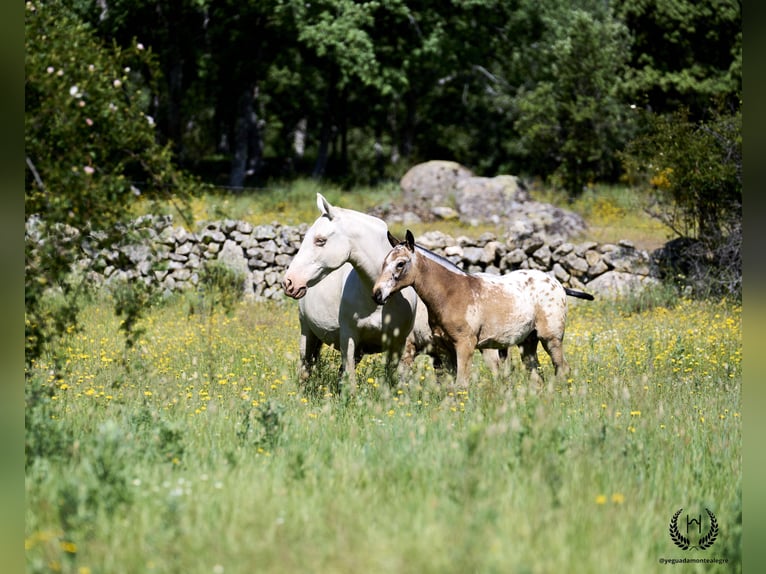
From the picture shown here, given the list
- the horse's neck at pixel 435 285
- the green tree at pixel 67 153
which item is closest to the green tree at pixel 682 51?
the horse's neck at pixel 435 285

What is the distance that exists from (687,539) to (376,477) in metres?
1.75

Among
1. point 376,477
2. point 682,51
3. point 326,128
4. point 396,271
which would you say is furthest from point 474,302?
point 326,128

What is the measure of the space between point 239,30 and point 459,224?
12.6 m

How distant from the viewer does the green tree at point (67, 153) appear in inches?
A: 209

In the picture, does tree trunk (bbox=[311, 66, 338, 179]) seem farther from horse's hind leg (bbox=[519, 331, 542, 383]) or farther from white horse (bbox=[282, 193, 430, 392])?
white horse (bbox=[282, 193, 430, 392])

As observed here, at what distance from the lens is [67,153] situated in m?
5.59

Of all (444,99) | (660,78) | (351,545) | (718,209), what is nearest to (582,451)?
(351,545)

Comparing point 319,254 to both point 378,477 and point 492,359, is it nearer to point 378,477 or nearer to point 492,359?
point 492,359

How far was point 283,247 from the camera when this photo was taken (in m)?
17.5

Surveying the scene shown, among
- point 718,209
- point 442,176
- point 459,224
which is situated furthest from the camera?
point 442,176

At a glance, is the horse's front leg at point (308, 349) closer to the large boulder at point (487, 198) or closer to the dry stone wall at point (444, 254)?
the dry stone wall at point (444, 254)

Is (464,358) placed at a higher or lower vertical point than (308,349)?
higher

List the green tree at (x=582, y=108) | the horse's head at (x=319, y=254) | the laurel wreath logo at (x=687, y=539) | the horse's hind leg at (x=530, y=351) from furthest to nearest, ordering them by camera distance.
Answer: the green tree at (x=582, y=108) → the horse's hind leg at (x=530, y=351) → the horse's head at (x=319, y=254) → the laurel wreath logo at (x=687, y=539)
